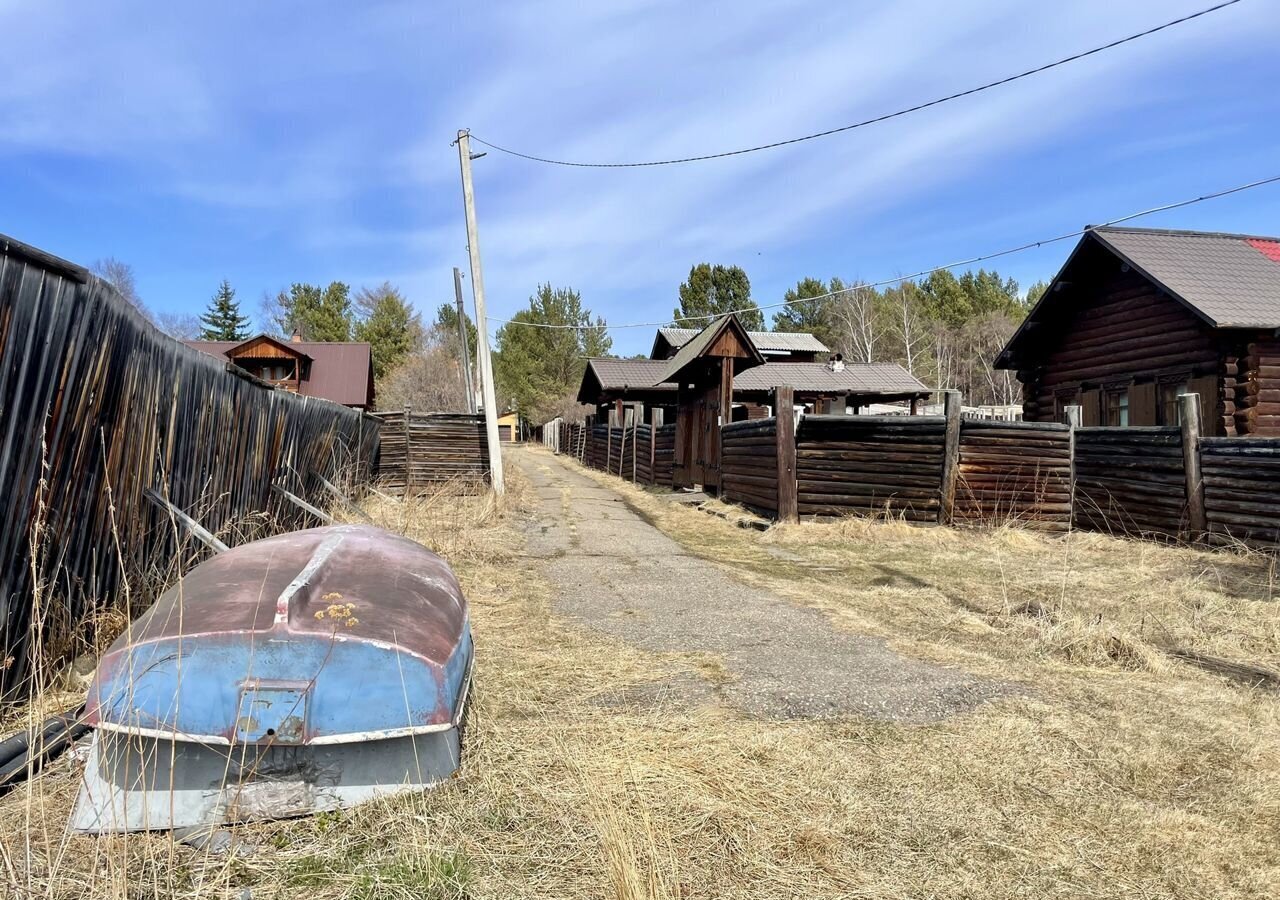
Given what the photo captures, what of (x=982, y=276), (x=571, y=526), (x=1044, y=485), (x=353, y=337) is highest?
(x=982, y=276)

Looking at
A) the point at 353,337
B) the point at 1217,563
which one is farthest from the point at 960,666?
the point at 353,337

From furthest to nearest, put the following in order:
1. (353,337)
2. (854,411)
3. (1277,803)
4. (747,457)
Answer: (353,337)
(854,411)
(747,457)
(1277,803)

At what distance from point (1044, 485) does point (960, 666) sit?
7.35 m

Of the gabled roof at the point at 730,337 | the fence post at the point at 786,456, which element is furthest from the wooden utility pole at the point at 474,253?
the fence post at the point at 786,456

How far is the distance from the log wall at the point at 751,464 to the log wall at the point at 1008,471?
109 inches

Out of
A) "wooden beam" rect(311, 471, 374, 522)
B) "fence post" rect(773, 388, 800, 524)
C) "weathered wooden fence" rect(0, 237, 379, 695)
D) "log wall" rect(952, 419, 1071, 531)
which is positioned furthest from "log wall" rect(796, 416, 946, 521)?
"weathered wooden fence" rect(0, 237, 379, 695)

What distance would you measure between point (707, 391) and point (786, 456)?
18.0 ft

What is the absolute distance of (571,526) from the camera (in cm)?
1218

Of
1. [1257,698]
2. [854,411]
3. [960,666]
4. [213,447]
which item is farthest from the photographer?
[854,411]

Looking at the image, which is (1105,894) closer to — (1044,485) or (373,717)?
(373,717)

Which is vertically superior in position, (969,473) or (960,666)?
(969,473)

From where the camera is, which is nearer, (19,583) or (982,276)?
(19,583)

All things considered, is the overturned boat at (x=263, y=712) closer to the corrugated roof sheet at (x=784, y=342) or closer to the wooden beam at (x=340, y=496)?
the wooden beam at (x=340, y=496)

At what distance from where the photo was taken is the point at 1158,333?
47.8 feet
